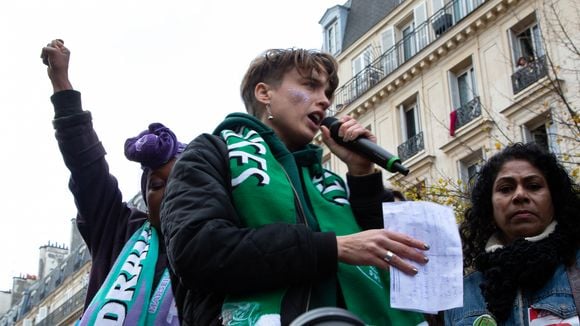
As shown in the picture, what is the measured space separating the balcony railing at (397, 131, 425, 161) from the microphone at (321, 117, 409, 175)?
66.1ft

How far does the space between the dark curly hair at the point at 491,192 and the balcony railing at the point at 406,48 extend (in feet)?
57.2

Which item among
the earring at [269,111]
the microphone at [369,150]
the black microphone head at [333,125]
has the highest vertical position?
the earring at [269,111]

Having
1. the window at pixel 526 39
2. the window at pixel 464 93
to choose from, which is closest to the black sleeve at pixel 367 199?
the window at pixel 526 39

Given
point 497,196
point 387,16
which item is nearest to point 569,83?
point 387,16

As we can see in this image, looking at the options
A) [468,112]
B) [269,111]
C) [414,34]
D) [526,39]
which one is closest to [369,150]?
[269,111]

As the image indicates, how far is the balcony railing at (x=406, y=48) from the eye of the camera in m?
23.5

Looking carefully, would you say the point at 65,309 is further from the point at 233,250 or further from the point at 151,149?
the point at 233,250

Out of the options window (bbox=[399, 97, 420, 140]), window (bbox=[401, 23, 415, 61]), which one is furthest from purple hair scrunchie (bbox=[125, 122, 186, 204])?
window (bbox=[401, 23, 415, 61])

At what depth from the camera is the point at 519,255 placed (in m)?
3.75

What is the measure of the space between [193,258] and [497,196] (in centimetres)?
211

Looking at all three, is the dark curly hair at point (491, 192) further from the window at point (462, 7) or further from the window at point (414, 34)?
the window at point (414, 34)

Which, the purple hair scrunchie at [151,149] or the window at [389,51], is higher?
the window at [389,51]

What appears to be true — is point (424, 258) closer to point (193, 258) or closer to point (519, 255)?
point (193, 258)

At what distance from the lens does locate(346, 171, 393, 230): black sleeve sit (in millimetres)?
3141
